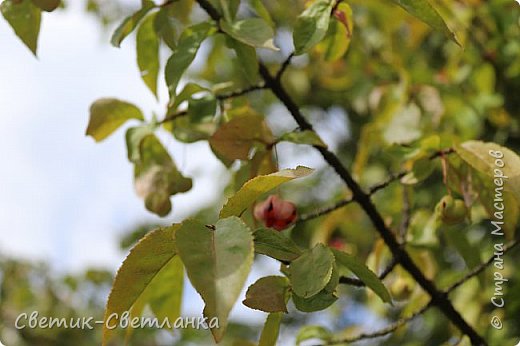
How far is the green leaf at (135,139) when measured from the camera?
107 centimetres

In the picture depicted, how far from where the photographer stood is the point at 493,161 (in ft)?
3.15

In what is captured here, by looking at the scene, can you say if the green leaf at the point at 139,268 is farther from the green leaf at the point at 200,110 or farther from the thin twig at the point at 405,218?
the thin twig at the point at 405,218

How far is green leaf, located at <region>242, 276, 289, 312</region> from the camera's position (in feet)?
2.45

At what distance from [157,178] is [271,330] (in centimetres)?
30

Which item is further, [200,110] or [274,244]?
[200,110]

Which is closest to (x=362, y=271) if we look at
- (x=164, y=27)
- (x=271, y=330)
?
(x=271, y=330)

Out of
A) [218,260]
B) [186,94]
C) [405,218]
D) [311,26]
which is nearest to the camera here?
[218,260]

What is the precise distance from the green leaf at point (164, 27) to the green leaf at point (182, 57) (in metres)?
0.08

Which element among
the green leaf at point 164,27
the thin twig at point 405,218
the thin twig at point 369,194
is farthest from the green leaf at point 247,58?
the thin twig at point 405,218

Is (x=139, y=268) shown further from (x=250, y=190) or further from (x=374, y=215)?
(x=374, y=215)

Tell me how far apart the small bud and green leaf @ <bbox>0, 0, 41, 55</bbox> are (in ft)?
1.20

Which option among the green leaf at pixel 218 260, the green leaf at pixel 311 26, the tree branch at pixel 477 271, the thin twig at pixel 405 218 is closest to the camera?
the green leaf at pixel 218 260

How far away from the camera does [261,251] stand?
0.72 m

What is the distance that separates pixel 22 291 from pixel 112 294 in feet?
7.44
